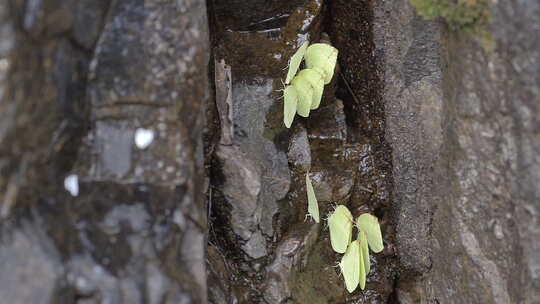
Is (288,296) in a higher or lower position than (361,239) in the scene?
lower

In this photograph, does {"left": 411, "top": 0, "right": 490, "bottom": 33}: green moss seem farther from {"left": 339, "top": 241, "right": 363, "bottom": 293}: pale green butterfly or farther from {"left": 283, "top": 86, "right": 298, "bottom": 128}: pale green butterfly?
{"left": 339, "top": 241, "right": 363, "bottom": 293}: pale green butterfly

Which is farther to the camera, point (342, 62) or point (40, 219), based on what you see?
point (342, 62)

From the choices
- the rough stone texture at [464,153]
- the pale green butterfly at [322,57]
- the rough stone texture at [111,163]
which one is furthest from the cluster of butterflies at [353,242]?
the rough stone texture at [111,163]

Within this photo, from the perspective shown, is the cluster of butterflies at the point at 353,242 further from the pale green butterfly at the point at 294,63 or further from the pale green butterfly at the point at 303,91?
the pale green butterfly at the point at 294,63

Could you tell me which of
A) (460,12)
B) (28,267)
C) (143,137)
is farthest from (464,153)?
(28,267)

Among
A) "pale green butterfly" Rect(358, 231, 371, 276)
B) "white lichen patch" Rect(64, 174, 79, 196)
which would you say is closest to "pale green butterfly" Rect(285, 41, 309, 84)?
"pale green butterfly" Rect(358, 231, 371, 276)

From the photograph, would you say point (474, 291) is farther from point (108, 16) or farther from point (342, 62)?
point (108, 16)

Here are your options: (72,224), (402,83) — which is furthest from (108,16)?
(402,83)
